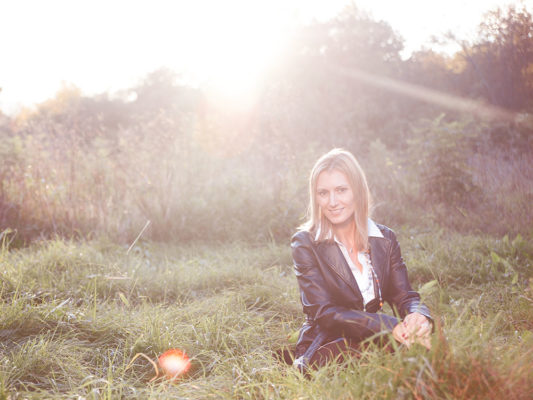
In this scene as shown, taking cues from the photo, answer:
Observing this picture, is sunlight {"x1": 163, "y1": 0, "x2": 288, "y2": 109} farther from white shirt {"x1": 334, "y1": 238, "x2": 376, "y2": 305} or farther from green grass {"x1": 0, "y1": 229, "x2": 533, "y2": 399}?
white shirt {"x1": 334, "y1": 238, "x2": 376, "y2": 305}

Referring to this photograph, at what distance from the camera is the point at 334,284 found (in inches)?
93.0

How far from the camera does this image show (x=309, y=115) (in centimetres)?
1415

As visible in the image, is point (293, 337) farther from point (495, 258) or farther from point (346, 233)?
point (495, 258)

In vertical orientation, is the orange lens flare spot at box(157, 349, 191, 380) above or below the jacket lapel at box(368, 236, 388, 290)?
below

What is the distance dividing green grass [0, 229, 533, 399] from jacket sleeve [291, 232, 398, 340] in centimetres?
17

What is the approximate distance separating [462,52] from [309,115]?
761cm

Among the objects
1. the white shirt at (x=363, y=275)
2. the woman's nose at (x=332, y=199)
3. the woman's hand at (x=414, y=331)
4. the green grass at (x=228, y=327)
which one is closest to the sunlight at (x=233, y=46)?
the green grass at (x=228, y=327)

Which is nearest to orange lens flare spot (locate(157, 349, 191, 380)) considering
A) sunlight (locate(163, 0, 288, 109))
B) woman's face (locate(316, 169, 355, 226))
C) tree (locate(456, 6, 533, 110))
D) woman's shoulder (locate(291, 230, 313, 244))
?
woman's shoulder (locate(291, 230, 313, 244))

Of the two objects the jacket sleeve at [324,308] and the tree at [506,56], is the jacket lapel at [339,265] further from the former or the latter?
the tree at [506,56]

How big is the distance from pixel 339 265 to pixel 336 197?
0.39 m

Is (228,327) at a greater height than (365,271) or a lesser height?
lesser

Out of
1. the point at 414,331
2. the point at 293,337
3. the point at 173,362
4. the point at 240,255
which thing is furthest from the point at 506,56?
the point at 173,362

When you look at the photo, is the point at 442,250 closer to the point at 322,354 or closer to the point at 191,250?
the point at 322,354

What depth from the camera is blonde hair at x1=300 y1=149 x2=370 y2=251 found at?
2441 mm
